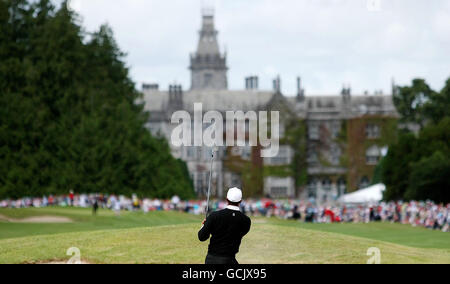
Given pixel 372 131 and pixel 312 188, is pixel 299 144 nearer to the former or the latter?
pixel 312 188

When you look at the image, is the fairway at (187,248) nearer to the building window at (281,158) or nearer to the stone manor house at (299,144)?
the stone manor house at (299,144)

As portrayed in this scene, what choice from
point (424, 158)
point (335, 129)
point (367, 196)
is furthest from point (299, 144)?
point (424, 158)

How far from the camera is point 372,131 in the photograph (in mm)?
122938

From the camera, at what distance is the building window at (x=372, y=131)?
122 metres

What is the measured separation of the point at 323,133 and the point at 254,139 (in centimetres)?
1066

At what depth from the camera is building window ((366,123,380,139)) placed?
122438 millimetres

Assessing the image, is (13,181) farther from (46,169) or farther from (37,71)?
(37,71)

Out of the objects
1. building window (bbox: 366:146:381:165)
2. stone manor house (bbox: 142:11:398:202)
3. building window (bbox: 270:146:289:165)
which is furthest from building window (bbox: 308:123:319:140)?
building window (bbox: 366:146:381:165)

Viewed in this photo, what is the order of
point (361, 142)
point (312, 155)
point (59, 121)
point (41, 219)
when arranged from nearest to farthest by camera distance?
point (41, 219), point (59, 121), point (361, 142), point (312, 155)

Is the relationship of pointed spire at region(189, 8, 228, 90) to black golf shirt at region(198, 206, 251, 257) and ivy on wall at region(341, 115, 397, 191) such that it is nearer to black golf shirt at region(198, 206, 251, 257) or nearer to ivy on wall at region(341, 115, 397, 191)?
ivy on wall at region(341, 115, 397, 191)

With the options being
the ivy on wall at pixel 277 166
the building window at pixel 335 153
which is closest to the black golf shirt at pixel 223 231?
the ivy on wall at pixel 277 166

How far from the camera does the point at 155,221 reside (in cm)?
5800

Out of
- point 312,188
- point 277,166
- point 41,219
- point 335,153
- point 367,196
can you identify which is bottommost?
point 312,188
